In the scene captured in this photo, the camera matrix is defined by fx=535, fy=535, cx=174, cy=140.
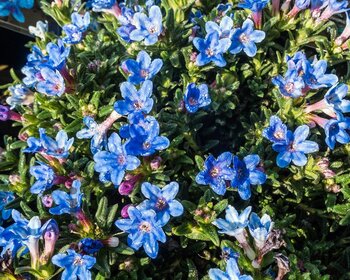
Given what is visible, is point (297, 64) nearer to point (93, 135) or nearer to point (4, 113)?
point (93, 135)

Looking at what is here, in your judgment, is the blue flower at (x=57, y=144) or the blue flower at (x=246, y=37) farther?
the blue flower at (x=246, y=37)

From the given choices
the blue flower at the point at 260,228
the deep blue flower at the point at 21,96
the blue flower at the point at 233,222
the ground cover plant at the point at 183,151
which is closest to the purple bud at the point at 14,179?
the ground cover plant at the point at 183,151

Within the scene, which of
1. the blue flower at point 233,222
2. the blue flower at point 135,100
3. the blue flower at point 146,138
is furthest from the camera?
the blue flower at point 135,100

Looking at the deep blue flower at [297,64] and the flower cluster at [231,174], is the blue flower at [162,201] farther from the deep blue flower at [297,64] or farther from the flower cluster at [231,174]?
the deep blue flower at [297,64]

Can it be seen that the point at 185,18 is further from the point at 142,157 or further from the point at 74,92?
the point at 142,157

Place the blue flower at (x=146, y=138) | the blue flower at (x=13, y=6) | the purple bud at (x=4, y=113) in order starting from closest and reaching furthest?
the blue flower at (x=146, y=138) < the purple bud at (x=4, y=113) < the blue flower at (x=13, y=6)

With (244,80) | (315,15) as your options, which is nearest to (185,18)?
(244,80)
